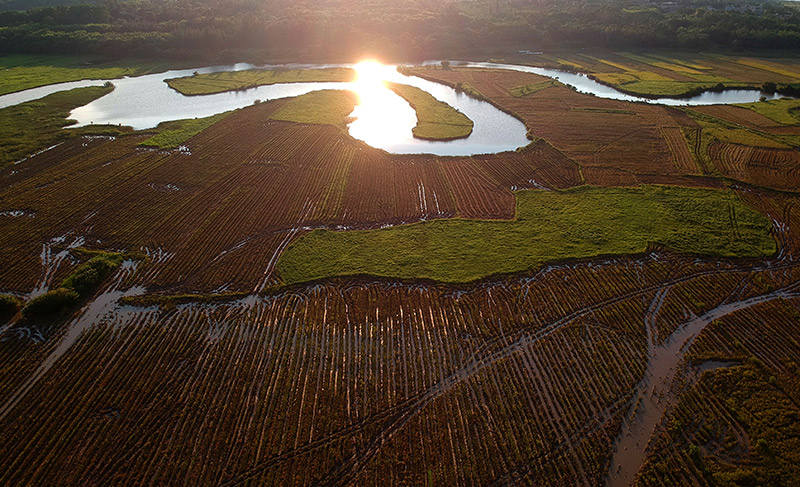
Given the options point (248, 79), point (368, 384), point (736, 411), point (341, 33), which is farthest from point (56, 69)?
point (736, 411)

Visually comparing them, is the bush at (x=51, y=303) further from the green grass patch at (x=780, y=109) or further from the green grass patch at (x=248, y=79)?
the green grass patch at (x=780, y=109)

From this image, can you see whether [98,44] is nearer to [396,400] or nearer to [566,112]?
[566,112]

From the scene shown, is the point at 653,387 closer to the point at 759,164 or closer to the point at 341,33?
the point at 759,164

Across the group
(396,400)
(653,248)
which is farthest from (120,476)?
(653,248)

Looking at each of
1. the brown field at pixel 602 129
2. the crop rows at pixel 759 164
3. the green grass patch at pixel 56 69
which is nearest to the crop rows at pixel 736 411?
the brown field at pixel 602 129

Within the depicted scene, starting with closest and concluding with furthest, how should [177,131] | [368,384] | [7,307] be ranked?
[368,384], [7,307], [177,131]

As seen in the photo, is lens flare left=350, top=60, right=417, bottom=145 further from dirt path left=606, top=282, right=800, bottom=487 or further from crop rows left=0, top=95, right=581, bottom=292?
dirt path left=606, top=282, right=800, bottom=487
